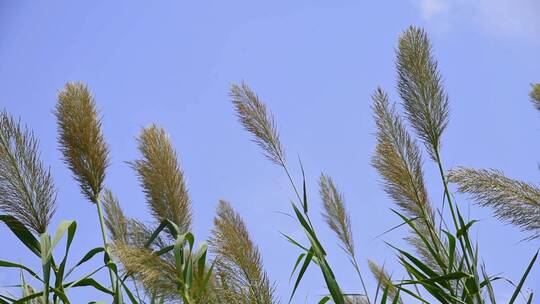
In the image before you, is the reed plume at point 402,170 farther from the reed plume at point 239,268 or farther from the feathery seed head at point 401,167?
the reed plume at point 239,268

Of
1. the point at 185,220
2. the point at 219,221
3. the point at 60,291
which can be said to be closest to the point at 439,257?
the point at 219,221

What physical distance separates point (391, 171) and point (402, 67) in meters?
0.45

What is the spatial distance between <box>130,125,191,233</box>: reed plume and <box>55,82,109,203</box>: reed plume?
159 millimetres

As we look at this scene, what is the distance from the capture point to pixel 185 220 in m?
3.02

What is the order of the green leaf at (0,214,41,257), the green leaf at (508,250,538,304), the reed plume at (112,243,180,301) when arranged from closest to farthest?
1. the reed plume at (112,243,180,301)
2. the green leaf at (508,250,538,304)
3. the green leaf at (0,214,41,257)

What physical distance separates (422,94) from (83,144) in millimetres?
1452

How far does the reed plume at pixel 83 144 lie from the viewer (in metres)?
3.17

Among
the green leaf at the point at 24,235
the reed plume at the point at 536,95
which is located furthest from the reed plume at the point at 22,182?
the reed plume at the point at 536,95

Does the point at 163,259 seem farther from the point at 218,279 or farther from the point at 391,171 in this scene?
the point at 391,171

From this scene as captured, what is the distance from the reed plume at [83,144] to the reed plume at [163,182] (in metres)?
0.16

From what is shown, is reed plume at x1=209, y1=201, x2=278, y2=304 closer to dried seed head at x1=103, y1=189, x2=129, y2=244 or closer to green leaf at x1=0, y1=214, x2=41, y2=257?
green leaf at x1=0, y1=214, x2=41, y2=257

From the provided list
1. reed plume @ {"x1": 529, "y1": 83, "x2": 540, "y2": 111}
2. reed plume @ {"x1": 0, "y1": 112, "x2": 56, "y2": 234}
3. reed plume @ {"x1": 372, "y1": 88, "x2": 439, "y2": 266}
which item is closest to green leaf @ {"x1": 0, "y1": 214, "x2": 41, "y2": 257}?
reed plume @ {"x1": 0, "y1": 112, "x2": 56, "y2": 234}

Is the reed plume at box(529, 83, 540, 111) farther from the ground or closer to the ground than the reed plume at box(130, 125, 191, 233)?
farther from the ground

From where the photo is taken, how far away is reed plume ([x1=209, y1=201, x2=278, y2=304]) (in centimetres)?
244
